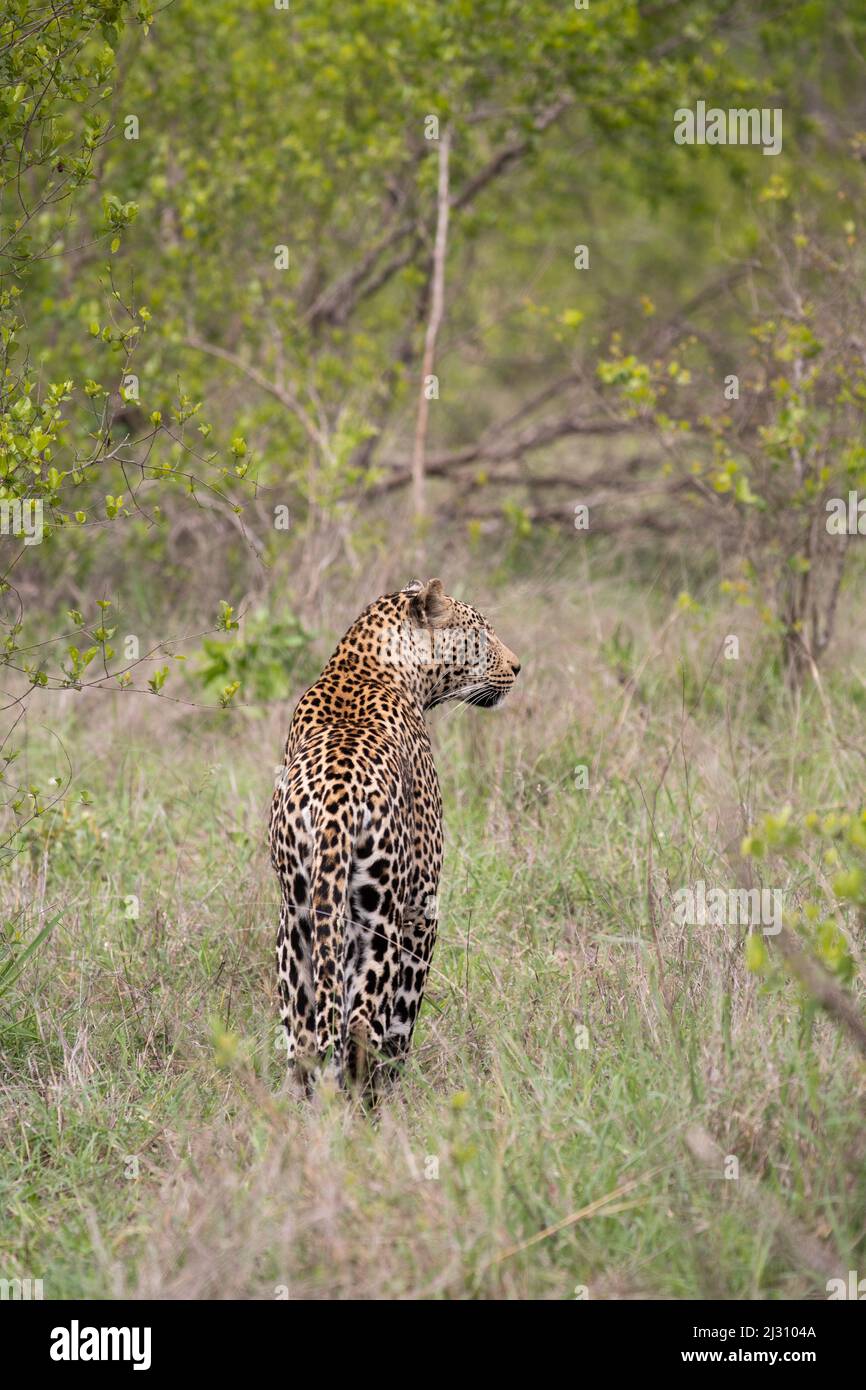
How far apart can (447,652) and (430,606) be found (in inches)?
7.6

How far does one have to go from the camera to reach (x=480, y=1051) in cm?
525

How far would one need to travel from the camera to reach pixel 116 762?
809cm

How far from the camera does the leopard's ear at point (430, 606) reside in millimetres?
5512

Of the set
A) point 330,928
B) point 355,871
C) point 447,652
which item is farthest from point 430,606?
point 330,928

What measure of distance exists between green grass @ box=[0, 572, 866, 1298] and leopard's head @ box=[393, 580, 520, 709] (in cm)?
92

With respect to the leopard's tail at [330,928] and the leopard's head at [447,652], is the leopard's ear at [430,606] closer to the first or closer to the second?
the leopard's head at [447,652]

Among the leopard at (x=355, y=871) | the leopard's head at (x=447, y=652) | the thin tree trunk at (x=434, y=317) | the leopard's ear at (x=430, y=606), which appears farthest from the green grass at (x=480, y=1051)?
the thin tree trunk at (x=434, y=317)

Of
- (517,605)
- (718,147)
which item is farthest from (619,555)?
(718,147)

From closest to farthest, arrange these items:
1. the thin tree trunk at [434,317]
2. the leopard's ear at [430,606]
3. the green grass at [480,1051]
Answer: the green grass at [480,1051] < the leopard's ear at [430,606] < the thin tree trunk at [434,317]

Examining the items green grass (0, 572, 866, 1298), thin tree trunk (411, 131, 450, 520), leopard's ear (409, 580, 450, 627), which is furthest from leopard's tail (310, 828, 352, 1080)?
thin tree trunk (411, 131, 450, 520)

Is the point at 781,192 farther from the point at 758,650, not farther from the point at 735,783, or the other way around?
the point at 735,783

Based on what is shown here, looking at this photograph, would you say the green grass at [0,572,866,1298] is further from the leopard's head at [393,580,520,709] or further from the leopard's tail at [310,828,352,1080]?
the leopard's head at [393,580,520,709]

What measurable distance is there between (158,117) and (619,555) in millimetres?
4396

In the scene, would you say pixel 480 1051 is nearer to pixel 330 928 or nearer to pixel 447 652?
pixel 330 928
